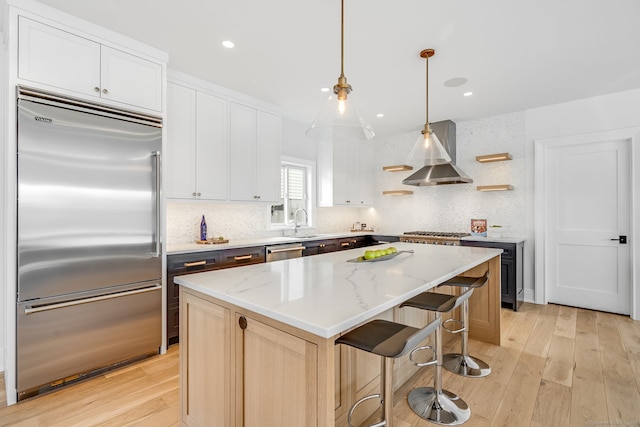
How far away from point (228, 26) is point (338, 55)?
39.0 inches

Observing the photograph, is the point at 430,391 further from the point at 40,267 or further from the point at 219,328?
the point at 40,267

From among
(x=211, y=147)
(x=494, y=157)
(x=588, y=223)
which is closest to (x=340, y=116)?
(x=211, y=147)

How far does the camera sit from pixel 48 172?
2.19 m

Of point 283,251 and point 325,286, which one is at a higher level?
point 325,286

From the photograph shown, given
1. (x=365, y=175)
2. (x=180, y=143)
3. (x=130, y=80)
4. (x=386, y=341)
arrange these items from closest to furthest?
(x=386, y=341)
(x=130, y=80)
(x=180, y=143)
(x=365, y=175)

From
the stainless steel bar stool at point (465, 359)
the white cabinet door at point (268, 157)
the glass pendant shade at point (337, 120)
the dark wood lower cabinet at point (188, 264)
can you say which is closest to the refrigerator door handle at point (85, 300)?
the dark wood lower cabinet at point (188, 264)

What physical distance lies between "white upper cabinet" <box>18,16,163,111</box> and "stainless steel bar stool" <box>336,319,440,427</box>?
2.60m

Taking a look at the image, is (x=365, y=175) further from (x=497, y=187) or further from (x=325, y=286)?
(x=325, y=286)

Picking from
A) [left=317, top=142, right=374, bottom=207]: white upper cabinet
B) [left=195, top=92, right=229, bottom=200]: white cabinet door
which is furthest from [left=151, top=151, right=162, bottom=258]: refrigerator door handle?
[left=317, top=142, right=374, bottom=207]: white upper cabinet

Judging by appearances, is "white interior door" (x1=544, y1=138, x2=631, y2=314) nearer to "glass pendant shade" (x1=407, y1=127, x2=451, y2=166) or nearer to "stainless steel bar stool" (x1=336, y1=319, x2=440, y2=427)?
"glass pendant shade" (x1=407, y1=127, x2=451, y2=166)

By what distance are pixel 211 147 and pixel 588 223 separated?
484 cm

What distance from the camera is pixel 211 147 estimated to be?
11.8 ft

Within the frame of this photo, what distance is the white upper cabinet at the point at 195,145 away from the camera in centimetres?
326

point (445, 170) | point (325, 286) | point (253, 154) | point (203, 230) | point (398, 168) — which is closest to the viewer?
point (325, 286)
